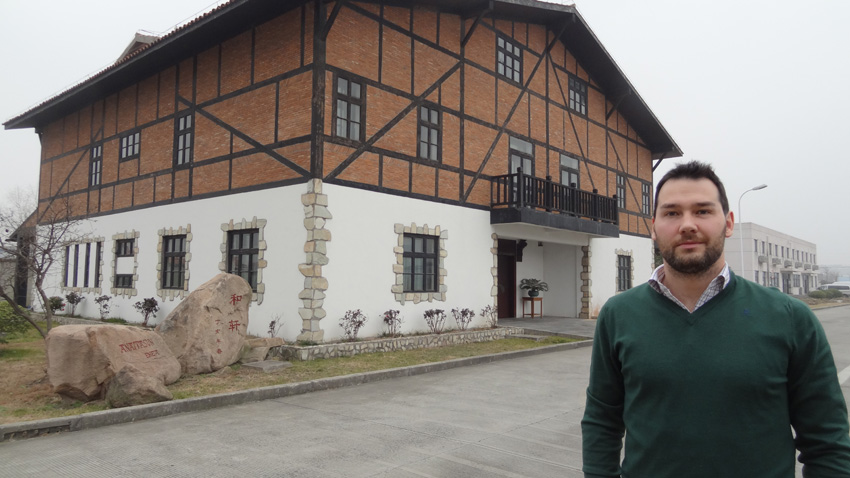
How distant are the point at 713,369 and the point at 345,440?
4.50m

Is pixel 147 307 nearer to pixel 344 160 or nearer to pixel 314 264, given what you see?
pixel 314 264

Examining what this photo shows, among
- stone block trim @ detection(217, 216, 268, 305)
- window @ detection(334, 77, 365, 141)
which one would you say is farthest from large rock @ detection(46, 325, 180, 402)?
window @ detection(334, 77, 365, 141)

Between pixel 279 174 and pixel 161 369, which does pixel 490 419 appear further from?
pixel 279 174

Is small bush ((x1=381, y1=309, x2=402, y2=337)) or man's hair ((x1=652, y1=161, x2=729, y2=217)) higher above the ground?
man's hair ((x1=652, y1=161, x2=729, y2=217))

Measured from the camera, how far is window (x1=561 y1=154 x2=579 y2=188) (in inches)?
752

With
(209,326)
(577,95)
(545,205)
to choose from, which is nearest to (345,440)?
(209,326)

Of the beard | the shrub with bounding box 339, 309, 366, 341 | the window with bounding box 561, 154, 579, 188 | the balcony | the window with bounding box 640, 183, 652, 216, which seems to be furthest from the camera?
the window with bounding box 640, 183, 652, 216

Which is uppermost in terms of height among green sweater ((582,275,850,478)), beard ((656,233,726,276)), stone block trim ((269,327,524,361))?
beard ((656,233,726,276))

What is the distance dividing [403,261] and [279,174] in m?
3.40

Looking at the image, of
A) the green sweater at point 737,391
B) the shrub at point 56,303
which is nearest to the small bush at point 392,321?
the green sweater at point 737,391

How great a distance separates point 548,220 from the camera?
16219 millimetres

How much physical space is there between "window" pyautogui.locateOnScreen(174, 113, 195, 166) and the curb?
8899 mm

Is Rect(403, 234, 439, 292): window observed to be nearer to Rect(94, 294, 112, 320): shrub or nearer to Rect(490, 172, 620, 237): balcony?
Rect(490, 172, 620, 237): balcony

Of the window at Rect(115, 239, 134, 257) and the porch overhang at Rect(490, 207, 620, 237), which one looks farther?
the window at Rect(115, 239, 134, 257)
